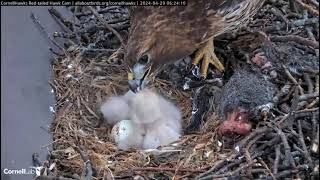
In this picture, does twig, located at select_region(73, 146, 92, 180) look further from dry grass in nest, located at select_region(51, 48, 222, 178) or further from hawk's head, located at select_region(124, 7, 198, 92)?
hawk's head, located at select_region(124, 7, 198, 92)

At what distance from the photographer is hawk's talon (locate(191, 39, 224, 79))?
9.69 feet

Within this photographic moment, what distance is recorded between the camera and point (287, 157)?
2.24 m

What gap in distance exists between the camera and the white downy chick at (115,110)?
2.72 m

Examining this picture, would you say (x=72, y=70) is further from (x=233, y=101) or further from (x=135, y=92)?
(x=233, y=101)

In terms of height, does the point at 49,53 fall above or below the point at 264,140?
above

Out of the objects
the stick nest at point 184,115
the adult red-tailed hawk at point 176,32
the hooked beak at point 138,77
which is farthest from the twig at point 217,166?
the hooked beak at point 138,77

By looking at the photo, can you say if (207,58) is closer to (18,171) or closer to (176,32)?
(176,32)

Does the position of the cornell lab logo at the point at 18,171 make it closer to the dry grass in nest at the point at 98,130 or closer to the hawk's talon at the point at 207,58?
the dry grass in nest at the point at 98,130

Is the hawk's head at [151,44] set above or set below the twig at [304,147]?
above

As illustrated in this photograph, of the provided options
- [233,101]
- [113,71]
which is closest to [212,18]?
[233,101]

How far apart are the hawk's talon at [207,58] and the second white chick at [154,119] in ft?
1.03

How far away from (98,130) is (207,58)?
1.94ft

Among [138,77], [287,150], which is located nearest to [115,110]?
[138,77]

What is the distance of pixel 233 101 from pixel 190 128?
0.75ft
